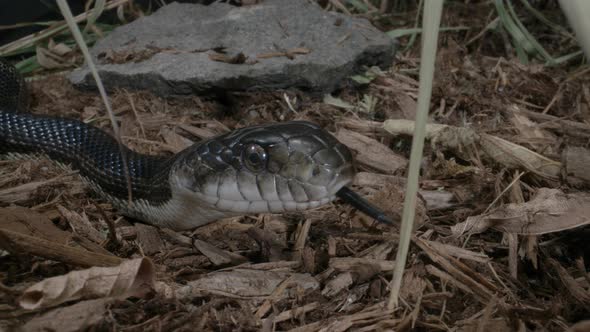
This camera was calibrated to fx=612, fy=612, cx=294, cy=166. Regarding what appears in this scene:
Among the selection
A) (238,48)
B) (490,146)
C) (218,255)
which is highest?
(238,48)

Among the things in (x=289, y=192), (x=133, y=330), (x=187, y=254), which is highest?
(x=289, y=192)

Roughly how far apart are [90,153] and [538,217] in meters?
2.20

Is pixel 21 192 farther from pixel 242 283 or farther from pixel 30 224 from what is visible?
pixel 242 283

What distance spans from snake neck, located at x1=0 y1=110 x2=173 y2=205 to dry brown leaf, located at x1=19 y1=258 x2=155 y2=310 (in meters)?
0.75

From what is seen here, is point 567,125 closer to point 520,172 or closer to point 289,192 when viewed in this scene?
point 520,172

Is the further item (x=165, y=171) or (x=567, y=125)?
(x=567, y=125)

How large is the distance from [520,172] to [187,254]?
163 cm

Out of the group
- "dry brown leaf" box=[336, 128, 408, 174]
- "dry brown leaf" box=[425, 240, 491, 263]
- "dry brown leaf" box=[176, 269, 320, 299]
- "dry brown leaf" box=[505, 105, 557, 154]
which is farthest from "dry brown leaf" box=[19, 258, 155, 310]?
"dry brown leaf" box=[505, 105, 557, 154]

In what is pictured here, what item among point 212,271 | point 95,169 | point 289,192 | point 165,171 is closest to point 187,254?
point 212,271

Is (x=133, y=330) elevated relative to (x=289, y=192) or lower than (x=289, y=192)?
lower

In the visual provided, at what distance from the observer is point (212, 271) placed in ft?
7.86

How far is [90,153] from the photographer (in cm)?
321

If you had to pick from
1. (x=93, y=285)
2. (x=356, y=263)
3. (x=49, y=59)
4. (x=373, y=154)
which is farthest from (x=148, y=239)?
(x=49, y=59)

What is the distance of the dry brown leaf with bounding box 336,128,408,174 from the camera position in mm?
3184
